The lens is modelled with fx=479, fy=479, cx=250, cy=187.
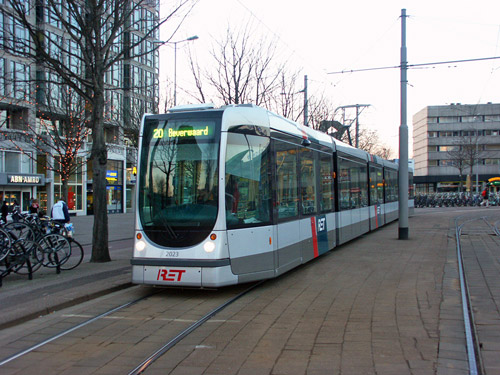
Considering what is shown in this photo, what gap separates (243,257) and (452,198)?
158ft

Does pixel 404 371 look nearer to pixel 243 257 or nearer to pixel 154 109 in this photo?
pixel 243 257

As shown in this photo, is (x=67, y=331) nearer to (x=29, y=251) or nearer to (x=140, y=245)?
(x=140, y=245)

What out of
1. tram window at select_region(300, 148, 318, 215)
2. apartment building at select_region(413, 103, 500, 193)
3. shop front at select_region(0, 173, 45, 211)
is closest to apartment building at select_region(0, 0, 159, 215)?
shop front at select_region(0, 173, 45, 211)

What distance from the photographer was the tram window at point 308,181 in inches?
387

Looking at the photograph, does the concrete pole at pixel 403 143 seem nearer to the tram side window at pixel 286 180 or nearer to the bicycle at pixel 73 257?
the tram side window at pixel 286 180

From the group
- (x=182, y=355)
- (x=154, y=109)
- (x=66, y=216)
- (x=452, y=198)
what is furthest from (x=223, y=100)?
(x=452, y=198)

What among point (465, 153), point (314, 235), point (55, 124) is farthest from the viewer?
point (465, 153)

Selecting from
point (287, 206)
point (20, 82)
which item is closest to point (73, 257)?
point (287, 206)

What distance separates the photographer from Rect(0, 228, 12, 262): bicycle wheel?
27.8ft

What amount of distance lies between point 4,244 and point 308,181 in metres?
5.98

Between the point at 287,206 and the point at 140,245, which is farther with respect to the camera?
the point at 287,206

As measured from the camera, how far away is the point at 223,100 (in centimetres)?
1841

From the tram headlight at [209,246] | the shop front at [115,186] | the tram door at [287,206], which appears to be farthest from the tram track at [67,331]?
the shop front at [115,186]

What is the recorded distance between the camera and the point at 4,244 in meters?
8.57
